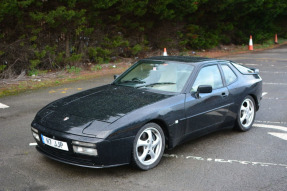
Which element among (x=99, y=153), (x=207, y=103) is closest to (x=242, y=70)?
(x=207, y=103)

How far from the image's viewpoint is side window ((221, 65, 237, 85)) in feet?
20.5

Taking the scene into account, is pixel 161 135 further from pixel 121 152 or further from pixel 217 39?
pixel 217 39

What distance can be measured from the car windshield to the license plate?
1.67 metres

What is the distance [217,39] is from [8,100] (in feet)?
50.6

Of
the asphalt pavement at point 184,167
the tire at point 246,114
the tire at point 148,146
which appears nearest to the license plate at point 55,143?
the asphalt pavement at point 184,167

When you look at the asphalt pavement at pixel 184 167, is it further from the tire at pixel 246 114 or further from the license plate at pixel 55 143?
the license plate at pixel 55 143

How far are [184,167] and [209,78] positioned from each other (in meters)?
1.65

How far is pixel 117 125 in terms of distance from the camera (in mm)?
4422

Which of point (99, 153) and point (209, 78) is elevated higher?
point (209, 78)

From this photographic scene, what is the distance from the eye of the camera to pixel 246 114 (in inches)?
259

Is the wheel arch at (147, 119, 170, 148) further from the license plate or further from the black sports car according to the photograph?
the license plate

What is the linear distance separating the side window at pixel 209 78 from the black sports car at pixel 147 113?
16 mm

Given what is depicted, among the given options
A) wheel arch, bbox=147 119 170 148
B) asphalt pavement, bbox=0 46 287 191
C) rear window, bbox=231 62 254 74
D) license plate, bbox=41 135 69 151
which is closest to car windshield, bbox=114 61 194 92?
wheel arch, bbox=147 119 170 148

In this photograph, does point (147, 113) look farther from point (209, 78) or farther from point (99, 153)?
point (209, 78)
